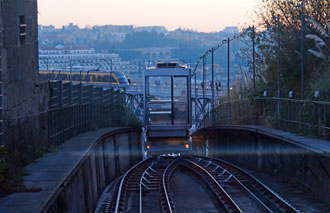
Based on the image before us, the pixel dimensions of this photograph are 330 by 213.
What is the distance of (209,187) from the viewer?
67.1ft

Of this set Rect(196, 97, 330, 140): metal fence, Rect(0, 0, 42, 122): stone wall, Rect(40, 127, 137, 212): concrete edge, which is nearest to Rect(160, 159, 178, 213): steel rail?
Rect(40, 127, 137, 212): concrete edge

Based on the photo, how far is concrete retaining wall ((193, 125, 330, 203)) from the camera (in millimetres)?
16828

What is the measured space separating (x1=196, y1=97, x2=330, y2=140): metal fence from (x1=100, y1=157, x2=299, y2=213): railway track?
215 cm

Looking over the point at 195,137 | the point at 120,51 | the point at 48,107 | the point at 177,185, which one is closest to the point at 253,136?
the point at 177,185

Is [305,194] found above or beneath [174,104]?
beneath

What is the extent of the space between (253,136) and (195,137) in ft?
76.3

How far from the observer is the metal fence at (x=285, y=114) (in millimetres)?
19531

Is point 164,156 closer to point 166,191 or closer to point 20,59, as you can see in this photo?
point 166,191

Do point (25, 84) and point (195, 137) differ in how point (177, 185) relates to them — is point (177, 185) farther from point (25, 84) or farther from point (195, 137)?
point (195, 137)

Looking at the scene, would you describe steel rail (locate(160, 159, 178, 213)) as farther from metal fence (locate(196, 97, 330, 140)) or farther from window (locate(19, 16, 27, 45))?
window (locate(19, 16, 27, 45))

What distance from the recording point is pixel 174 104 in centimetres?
3189

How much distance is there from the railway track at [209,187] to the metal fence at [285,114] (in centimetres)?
215

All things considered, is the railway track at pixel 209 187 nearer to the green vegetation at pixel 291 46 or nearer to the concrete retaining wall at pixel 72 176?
the concrete retaining wall at pixel 72 176

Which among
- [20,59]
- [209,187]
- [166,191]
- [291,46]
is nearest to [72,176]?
[20,59]
